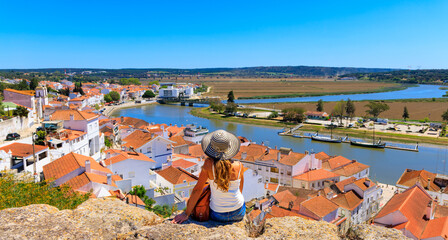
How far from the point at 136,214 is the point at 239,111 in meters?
63.7

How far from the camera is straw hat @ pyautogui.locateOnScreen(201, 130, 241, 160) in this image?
12.1 ft

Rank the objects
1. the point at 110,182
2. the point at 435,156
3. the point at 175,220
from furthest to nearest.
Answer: the point at 435,156
the point at 110,182
the point at 175,220

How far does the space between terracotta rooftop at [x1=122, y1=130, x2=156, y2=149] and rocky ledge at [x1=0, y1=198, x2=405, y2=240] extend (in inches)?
656

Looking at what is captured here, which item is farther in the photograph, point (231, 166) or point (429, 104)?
point (429, 104)

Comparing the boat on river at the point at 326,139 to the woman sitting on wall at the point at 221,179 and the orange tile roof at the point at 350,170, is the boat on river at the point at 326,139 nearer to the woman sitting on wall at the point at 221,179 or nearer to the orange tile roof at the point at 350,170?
the orange tile roof at the point at 350,170

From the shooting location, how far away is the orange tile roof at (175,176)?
15.3m

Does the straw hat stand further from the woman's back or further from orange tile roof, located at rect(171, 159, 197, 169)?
orange tile roof, located at rect(171, 159, 197, 169)

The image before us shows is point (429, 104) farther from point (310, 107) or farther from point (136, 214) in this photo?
A: point (136, 214)

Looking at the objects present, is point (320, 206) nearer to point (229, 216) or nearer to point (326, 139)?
point (229, 216)

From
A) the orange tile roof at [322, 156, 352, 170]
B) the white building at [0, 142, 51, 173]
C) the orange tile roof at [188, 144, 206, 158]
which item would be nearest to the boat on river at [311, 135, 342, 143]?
the orange tile roof at [322, 156, 352, 170]

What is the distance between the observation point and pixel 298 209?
44.7 ft

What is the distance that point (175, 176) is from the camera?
1566 centimetres

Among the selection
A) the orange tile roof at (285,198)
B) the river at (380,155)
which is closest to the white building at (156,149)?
the orange tile roof at (285,198)

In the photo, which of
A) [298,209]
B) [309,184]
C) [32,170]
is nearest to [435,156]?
[309,184]
